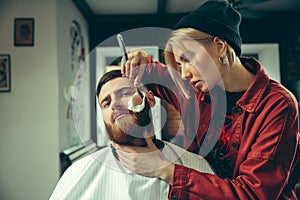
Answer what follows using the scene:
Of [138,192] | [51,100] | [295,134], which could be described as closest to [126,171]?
[138,192]

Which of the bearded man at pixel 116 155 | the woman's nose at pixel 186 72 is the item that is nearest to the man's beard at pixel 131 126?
the bearded man at pixel 116 155

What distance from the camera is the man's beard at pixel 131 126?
2.46 feet

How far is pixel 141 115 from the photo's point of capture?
29.5 inches

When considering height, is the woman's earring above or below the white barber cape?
above

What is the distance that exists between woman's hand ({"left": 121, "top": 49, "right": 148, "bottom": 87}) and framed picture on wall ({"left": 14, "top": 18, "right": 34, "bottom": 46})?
1.22 m

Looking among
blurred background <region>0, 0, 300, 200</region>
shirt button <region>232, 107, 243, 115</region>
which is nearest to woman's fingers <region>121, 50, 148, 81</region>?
shirt button <region>232, 107, 243, 115</region>

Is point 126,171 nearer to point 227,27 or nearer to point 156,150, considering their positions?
point 156,150

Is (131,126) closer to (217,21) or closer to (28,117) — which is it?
(217,21)

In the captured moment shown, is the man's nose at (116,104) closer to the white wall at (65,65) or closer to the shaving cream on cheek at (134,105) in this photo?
the shaving cream on cheek at (134,105)

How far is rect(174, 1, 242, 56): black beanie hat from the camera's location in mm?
699

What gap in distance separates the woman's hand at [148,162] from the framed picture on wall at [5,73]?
4.54 ft

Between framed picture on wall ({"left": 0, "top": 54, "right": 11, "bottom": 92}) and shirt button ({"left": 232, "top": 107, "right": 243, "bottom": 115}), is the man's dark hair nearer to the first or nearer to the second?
shirt button ({"left": 232, "top": 107, "right": 243, "bottom": 115})

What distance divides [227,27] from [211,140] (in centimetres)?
27

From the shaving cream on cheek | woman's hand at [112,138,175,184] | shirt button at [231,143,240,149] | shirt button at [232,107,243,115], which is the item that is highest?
the shaving cream on cheek
